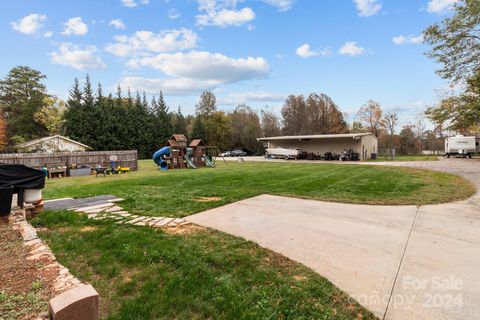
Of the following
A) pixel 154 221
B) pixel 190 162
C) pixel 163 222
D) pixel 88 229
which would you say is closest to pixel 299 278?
pixel 163 222

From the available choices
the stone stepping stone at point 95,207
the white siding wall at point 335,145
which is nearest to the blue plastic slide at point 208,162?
the white siding wall at point 335,145

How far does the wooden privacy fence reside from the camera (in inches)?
553

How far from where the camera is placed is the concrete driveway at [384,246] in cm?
232

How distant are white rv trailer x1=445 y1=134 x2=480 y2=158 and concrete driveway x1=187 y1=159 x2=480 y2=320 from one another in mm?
25606

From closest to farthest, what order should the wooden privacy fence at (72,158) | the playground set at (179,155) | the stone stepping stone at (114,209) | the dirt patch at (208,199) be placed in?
the stone stepping stone at (114,209), the dirt patch at (208,199), the wooden privacy fence at (72,158), the playground set at (179,155)

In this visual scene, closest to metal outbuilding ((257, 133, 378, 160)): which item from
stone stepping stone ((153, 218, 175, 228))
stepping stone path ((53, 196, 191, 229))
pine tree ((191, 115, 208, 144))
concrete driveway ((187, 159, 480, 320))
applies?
pine tree ((191, 115, 208, 144))

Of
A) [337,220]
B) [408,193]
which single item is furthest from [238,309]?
[408,193]

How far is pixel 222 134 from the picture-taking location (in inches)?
1563

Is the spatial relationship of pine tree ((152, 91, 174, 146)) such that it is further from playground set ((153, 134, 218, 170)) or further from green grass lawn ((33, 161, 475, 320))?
green grass lawn ((33, 161, 475, 320))

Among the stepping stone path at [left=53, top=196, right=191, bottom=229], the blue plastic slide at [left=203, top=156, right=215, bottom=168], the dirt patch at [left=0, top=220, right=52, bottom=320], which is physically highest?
the blue plastic slide at [left=203, top=156, right=215, bottom=168]

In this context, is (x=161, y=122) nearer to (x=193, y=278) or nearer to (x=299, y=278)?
(x=193, y=278)

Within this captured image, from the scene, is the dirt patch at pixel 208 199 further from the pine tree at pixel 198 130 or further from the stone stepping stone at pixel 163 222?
the pine tree at pixel 198 130

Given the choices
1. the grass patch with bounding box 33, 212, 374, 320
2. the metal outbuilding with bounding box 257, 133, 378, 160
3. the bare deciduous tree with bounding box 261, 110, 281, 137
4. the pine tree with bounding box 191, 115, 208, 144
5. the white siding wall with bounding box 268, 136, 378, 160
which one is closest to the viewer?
the grass patch with bounding box 33, 212, 374, 320

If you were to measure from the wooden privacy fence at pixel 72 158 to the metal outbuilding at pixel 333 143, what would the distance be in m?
16.6
